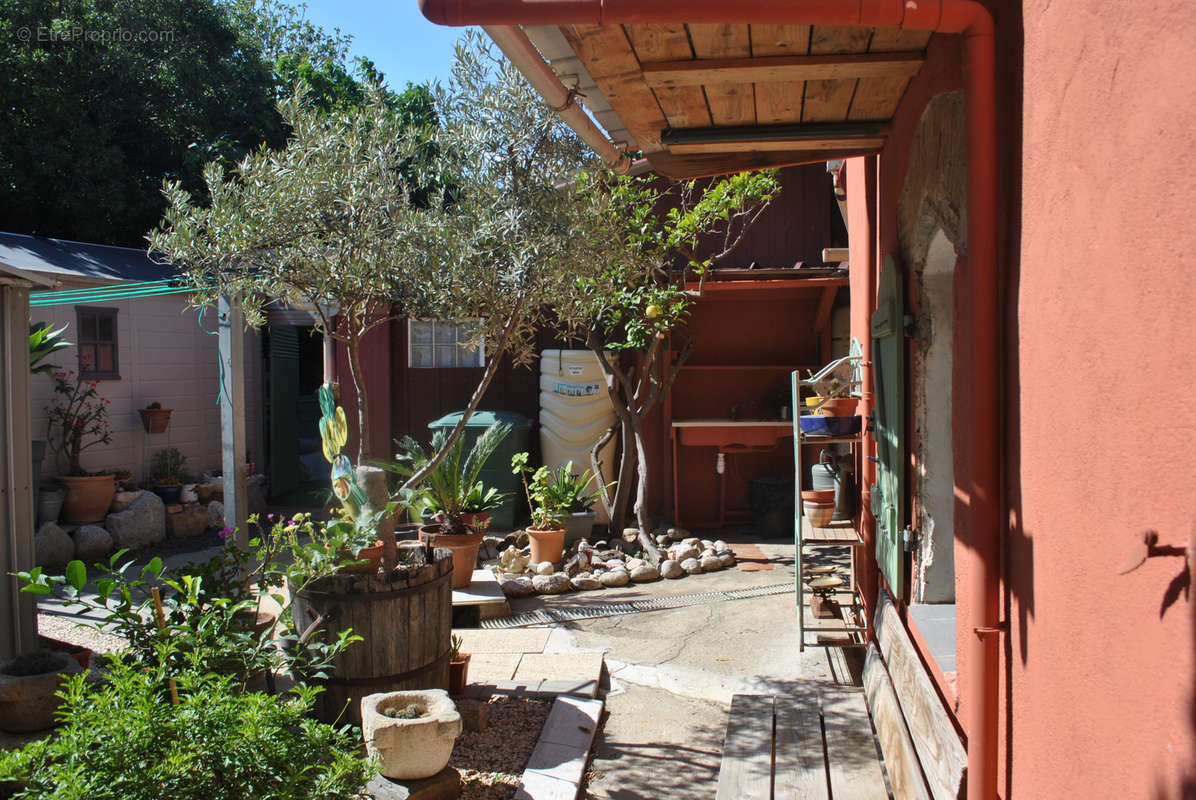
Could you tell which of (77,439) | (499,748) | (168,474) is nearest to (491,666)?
(499,748)

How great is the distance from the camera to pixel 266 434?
11.3 metres

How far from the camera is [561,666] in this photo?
518cm

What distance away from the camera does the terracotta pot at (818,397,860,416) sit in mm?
4949

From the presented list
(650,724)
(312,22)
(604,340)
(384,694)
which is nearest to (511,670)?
(650,724)

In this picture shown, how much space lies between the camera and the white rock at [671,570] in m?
7.58

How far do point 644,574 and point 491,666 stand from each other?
2375 mm

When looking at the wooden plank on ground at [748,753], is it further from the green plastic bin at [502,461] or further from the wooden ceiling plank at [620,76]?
the green plastic bin at [502,461]

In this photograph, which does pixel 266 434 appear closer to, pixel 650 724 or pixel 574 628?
pixel 574 628

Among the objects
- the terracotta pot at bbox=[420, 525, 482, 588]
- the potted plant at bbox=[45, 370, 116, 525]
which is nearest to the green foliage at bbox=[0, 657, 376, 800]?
the terracotta pot at bbox=[420, 525, 482, 588]

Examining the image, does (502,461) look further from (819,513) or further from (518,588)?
(819,513)

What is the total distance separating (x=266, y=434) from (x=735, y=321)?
6.01 meters

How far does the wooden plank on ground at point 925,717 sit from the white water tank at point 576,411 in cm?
524

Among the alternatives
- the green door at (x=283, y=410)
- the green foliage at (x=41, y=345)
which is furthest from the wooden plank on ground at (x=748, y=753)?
the green door at (x=283, y=410)

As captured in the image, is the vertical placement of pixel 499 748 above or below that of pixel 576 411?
below
